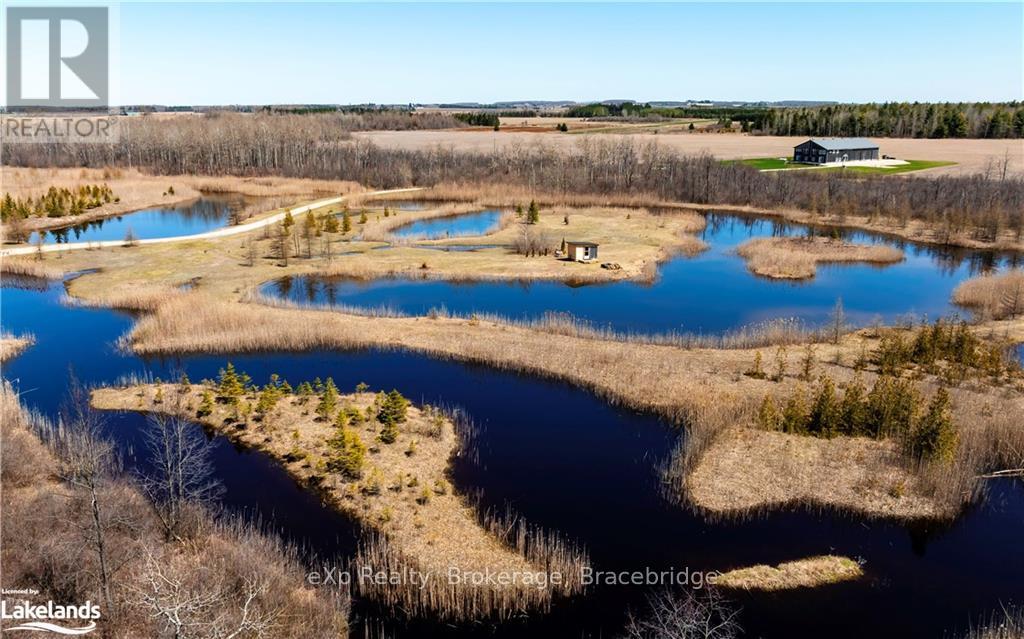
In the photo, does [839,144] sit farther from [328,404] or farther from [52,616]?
[52,616]

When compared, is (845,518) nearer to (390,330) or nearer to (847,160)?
(390,330)

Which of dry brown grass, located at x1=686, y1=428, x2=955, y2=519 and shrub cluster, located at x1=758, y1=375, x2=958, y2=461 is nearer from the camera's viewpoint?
dry brown grass, located at x1=686, y1=428, x2=955, y2=519

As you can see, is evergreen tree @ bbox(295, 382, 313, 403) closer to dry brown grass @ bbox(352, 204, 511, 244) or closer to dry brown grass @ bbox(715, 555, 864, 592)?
dry brown grass @ bbox(715, 555, 864, 592)

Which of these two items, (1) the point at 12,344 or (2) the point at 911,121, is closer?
(1) the point at 12,344

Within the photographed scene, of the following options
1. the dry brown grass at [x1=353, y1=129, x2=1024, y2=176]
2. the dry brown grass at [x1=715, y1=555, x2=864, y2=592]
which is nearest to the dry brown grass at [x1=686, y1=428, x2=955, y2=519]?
the dry brown grass at [x1=715, y1=555, x2=864, y2=592]

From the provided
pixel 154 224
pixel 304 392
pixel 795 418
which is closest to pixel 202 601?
pixel 304 392
